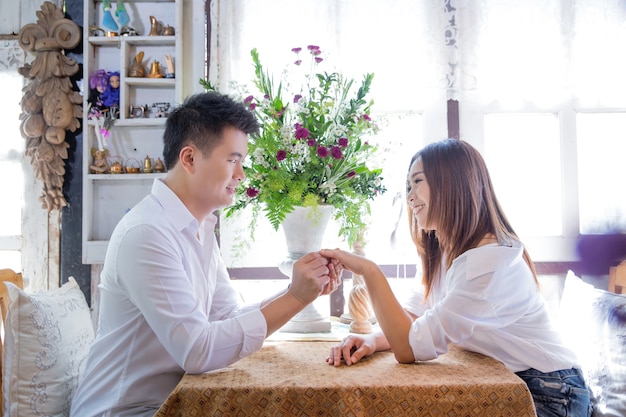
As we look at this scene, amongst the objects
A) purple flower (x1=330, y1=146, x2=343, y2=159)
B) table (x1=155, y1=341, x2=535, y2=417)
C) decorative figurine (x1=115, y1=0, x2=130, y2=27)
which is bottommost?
table (x1=155, y1=341, x2=535, y2=417)

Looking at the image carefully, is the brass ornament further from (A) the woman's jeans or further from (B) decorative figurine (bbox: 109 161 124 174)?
(A) the woman's jeans

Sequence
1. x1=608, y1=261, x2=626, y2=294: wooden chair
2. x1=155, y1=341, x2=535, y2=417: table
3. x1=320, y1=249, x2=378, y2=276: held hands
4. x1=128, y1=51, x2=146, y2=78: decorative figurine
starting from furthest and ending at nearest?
x1=128, y1=51, x2=146, y2=78: decorative figurine, x1=608, y1=261, x2=626, y2=294: wooden chair, x1=320, y1=249, x2=378, y2=276: held hands, x1=155, y1=341, x2=535, y2=417: table

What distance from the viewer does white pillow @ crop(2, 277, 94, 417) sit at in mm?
1708

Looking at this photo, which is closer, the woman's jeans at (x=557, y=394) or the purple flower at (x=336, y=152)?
the woman's jeans at (x=557, y=394)

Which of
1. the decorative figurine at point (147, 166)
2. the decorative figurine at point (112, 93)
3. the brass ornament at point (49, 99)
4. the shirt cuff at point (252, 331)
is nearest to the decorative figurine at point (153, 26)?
the decorative figurine at point (112, 93)

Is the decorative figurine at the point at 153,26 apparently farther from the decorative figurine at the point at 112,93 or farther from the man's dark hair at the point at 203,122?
the man's dark hair at the point at 203,122

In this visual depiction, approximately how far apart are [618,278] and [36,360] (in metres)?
2.57

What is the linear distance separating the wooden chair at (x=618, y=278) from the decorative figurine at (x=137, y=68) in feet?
8.40

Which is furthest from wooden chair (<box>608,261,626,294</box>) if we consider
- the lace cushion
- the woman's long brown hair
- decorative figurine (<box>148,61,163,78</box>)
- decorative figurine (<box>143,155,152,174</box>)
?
decorative figurine (<box>148,61,163,78</box>)

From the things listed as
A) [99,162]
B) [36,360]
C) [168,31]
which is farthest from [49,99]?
[36,360]

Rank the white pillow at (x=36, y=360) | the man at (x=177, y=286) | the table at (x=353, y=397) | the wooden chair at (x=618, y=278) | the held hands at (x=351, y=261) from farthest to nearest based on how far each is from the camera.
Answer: the wooden chair at (x=618, y=278), the white pillow at (x=36, y=360), the held hands at (x=351, y=261), the man at (x=177, y=286), the table at (x=353, y=397)

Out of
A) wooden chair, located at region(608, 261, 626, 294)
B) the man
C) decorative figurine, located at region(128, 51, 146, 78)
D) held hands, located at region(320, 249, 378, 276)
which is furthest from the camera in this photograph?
decorative figurine, located at region(128, 51, 146, 78)

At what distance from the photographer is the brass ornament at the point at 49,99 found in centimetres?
263

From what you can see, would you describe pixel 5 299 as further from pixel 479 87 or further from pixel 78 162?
pixel 479 87
